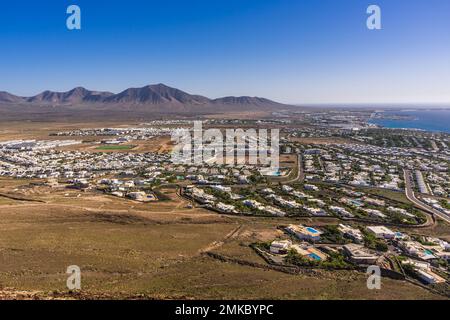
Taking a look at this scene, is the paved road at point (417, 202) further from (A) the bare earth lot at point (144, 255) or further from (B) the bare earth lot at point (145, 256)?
(B) the bare earth lot at point (145, 256)

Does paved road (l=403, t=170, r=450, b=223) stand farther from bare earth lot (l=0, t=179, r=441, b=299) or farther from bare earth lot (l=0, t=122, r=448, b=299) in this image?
bare earth lot (l=0, t=179, r=441, b=299)

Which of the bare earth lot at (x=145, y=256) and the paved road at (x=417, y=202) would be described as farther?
the paved road at (x=417, y=202)

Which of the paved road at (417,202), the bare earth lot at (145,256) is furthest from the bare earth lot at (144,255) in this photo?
the paved road at (417,202)

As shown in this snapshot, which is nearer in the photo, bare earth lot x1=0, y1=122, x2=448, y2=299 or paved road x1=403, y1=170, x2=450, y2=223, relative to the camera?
bare earth lot x1=0, y1=122, x2=448, y2=299

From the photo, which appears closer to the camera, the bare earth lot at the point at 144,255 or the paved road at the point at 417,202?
the bare earth lot at the point at 144,255

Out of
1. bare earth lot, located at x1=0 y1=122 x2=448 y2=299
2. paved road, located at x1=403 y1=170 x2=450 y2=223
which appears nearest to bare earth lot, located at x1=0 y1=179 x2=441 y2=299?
bare earth lot, located at x1=0 y1=122 x2=448 y2=299

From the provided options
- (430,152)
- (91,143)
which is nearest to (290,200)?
(430,152)

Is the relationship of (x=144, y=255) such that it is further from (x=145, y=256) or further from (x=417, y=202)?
(x=417, y=202)
